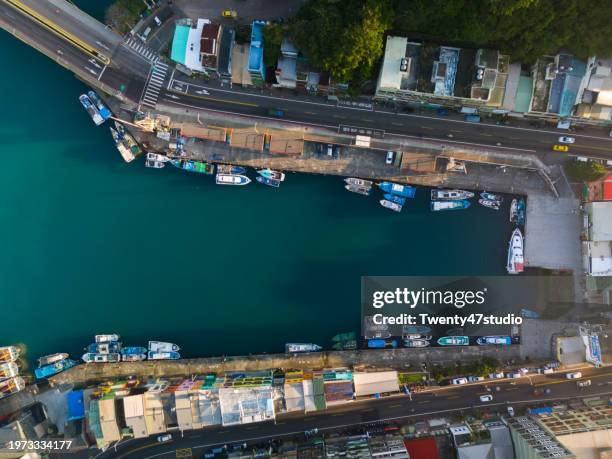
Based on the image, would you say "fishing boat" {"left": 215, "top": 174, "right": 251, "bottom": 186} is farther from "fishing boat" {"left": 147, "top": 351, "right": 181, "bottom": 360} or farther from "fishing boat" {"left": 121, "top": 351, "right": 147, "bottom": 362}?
"fishing boat" {"left": 121, "top": 351, "right": 147, "bottom": 362}

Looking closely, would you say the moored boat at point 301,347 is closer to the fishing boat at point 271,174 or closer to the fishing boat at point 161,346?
the fishing boat at point 161,346

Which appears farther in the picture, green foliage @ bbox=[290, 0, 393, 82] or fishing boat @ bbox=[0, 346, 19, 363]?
fishing boat @ bbox=[0, 346, 19, 363]

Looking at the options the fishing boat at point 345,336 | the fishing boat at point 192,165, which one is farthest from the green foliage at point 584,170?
the fishing boat at point 192,165

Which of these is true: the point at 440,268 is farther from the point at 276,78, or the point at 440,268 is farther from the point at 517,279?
the point at 276,78

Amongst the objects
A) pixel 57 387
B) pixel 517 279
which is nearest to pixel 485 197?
pixel 517 279

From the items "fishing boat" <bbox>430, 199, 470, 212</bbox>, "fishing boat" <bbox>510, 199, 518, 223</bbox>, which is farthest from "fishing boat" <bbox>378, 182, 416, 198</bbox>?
"fishing boat" <bbox>510, 199, 518, 223</bbox>
